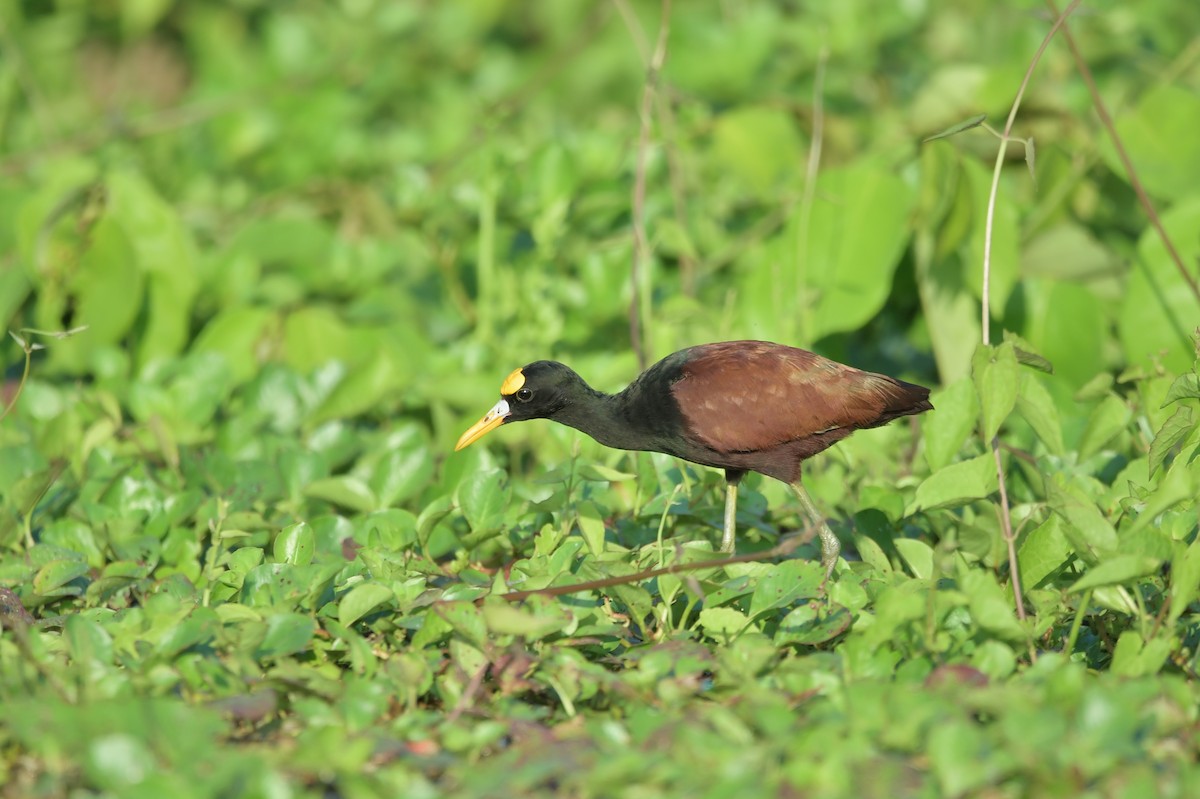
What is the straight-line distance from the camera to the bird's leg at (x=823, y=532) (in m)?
4.71

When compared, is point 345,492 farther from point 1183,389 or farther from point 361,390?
point 1183,389

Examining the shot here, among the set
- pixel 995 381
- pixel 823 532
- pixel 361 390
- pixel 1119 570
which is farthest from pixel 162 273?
pixel 1119 570

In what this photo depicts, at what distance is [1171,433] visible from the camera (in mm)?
4207

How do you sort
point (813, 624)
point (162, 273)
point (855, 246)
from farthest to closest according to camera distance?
point (162, 273)
point (855, 246)
point (813, 624)

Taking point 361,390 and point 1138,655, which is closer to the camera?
point 1138,655

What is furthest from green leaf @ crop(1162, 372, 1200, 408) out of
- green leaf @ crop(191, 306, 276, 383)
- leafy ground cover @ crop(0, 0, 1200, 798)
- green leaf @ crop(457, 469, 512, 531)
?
green leaf @ crop(191, 306, 276, 383)

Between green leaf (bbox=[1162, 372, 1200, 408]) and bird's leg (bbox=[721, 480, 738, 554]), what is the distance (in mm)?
1367

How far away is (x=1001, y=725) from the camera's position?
335 cm

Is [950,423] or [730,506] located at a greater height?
[950,423]

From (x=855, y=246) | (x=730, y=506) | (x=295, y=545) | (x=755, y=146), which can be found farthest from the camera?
(x=755, y=146)

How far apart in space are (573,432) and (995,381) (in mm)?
2060

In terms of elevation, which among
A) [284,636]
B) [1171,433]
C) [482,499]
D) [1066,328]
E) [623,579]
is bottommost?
[284,636]

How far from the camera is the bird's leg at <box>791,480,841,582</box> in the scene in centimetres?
471

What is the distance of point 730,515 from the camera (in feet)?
16.0
